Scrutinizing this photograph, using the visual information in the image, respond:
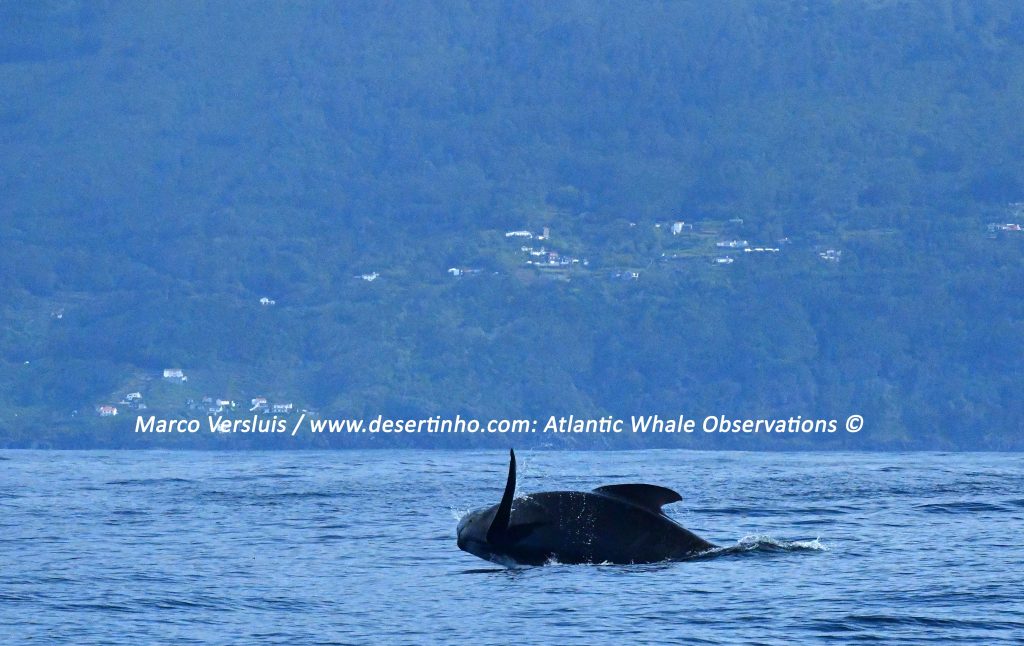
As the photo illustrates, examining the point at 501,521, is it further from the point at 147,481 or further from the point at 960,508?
the point at 147,481

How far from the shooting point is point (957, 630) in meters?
23.1

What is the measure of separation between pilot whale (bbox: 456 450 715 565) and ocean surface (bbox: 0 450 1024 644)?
14.0 inches

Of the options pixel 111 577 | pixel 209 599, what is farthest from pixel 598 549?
pixel 111 577

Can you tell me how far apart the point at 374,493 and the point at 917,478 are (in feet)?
66.4

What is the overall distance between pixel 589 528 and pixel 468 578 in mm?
2148

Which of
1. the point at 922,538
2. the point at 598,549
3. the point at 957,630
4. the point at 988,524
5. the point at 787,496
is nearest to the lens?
the point at 957,630

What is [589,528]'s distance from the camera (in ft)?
94.1

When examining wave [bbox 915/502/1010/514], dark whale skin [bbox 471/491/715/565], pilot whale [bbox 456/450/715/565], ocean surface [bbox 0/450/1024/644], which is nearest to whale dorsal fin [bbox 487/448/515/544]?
pilot whale [bbox 456/450/715/565]

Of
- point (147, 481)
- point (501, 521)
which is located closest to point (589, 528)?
point (501, 521)

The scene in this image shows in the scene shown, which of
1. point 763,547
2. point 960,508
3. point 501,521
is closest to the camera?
point 501,521

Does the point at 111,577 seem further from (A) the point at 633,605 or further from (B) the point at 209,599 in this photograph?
(A) the point at 633,605

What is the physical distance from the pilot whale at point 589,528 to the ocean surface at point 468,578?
355 mm

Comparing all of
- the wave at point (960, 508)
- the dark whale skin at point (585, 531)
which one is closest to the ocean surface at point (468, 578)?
the wave at point (960, 508)

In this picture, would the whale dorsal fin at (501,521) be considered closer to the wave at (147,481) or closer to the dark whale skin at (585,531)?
the dark whale skin at (585,531)
